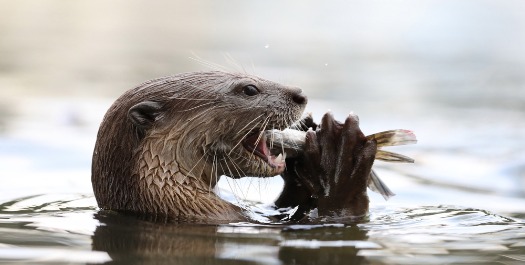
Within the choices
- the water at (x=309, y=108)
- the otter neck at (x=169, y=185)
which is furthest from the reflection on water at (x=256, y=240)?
the otter neck at (x=169, y=185)

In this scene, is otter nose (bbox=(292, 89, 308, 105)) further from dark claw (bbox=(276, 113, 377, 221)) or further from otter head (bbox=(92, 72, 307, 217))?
dark claw (bbox=(276, 113, 377, 221))

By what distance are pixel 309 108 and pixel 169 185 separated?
4.13 meters

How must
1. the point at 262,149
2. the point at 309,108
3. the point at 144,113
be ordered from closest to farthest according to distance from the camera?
the point at 144,113 < the point at 262,149 < the point at 309,108

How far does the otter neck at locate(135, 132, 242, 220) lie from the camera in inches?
185

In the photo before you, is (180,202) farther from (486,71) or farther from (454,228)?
(486,71)

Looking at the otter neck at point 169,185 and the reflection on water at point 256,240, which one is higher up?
the otter neck at point 169,185

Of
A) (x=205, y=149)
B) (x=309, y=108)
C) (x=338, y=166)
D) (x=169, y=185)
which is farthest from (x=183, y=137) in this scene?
(x=309, y=108)

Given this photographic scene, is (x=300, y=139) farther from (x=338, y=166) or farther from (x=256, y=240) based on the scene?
(x=256, y=240)

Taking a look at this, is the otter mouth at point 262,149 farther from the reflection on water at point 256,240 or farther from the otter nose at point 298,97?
the reflection on water at point 256,240

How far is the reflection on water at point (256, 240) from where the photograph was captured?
12.9 ft

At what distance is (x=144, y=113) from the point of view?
470 centimetres

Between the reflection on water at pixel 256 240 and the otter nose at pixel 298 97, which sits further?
the otter nose at pixel 298 97

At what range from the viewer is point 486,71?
11.7 m

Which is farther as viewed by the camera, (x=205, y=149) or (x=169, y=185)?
(x=205, y=149)
